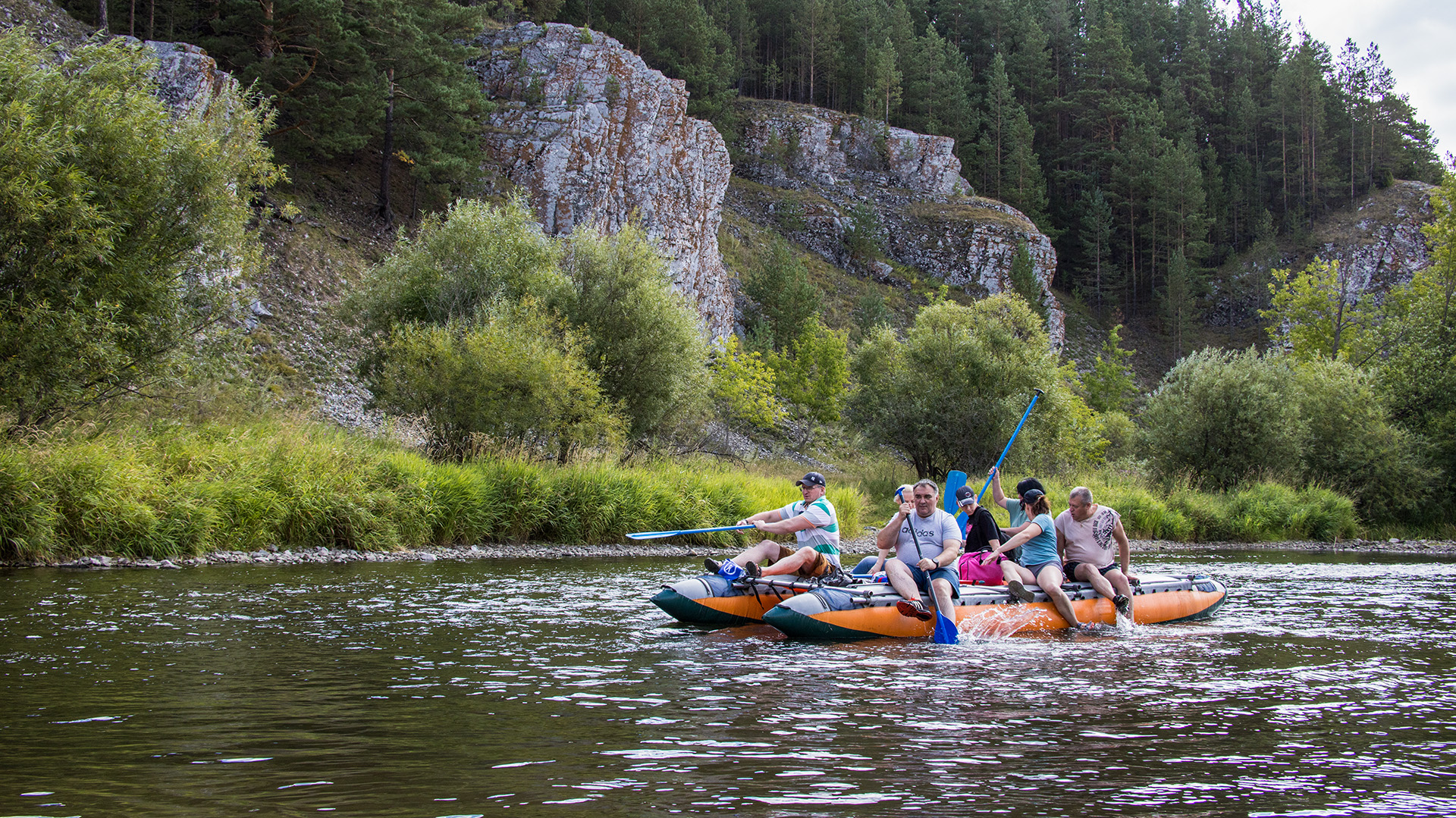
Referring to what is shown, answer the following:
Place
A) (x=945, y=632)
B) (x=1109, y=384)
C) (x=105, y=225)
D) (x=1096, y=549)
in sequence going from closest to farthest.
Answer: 1. (x=945, y=632)
2. (x=1096, y=549)
3. (x=105, y=225)
4. (x=1109, y=384)

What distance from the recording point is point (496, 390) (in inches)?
945

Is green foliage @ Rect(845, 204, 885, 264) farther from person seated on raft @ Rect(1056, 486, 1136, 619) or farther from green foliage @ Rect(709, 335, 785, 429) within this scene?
person seated on raft @ Rect(1056, 486, 1136, 619)

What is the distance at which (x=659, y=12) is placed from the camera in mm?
73438

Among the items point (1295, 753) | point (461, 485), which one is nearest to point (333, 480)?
point (461, 485)

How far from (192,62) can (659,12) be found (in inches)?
1782

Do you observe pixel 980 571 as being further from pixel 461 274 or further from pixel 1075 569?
pixel 461 274

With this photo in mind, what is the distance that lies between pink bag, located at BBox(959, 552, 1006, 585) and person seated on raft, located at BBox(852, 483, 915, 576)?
3.60 ft

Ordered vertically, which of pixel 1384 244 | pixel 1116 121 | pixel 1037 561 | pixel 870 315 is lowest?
pixel 1037 561

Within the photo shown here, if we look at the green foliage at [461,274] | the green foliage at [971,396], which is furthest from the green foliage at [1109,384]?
the green foliage at [461,274]

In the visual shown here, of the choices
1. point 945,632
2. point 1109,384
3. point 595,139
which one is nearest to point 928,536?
point 945,632

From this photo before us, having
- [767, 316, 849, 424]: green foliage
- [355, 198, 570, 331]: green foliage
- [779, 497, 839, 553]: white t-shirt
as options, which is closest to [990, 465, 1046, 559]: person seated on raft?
[779, 497, 839, 553]: white t-shirt

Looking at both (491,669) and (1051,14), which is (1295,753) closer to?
(491,669)

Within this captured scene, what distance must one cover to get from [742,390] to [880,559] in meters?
33.3

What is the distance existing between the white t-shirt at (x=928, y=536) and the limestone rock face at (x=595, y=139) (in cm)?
3516
